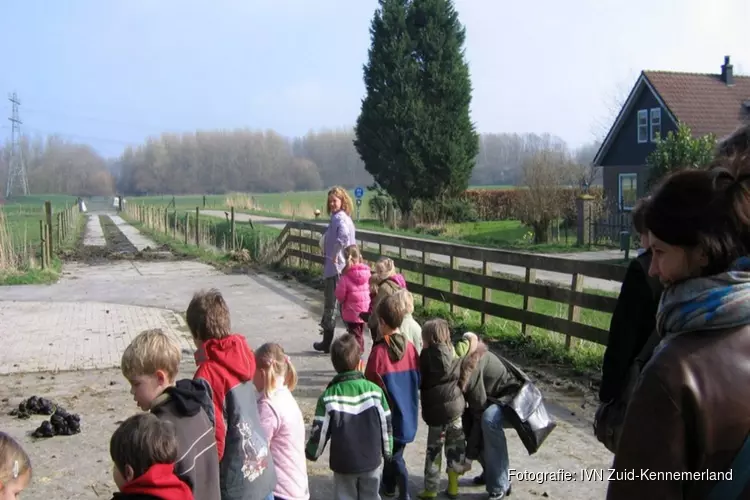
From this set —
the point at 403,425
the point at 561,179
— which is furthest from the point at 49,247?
the point at 561,179

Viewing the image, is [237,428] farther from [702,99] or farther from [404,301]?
[702,99]

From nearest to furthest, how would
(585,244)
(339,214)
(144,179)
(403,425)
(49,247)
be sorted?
(403,425) → (339,214) → (49,247) → (585,244) → (144,179)

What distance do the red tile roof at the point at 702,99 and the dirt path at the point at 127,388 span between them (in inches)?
A: 914

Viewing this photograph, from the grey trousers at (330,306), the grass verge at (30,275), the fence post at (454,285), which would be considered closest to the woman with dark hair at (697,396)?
the grey trousers at (330,306)

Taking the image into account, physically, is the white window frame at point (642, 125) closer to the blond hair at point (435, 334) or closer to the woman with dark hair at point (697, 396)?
the blond hair at point (435, 334)

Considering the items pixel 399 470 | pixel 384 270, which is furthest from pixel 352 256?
pixel 399 470

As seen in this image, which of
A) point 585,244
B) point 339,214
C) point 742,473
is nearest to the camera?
point 742,473

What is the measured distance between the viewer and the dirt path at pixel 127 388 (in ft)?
16.8

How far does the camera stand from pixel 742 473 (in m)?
1.55

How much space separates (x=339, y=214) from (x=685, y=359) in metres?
7.42

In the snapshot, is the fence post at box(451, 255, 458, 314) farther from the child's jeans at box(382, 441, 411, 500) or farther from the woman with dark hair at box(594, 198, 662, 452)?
the woman with dark hair at box(594, 198, 662, 452)

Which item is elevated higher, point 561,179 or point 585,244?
point 561,179

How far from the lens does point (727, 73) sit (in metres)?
35.0

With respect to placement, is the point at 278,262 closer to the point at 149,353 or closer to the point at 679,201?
the point at 149,353
